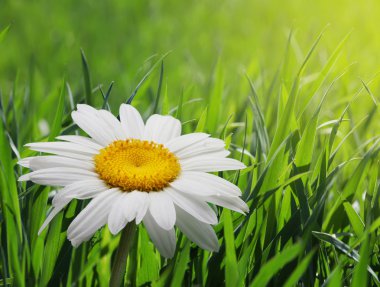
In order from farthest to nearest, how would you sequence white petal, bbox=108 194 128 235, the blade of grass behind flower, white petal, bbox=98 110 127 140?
1. the blade of grass behind flower
2. white petal, bbox=98 110 127 140
3. white petal, bbox=108 194 128 235

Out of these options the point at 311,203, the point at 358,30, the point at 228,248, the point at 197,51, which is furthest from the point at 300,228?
the point at 358,30

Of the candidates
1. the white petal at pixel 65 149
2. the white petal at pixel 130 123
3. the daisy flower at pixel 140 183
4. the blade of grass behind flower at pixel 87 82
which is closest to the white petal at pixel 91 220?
the daisy flower at pixel 140 183

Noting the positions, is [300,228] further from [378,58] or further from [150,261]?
[378,58]

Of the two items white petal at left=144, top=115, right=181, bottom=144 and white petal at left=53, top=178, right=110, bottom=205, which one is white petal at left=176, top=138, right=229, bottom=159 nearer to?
white petal at left=144, top=115, right=181, bottom=144

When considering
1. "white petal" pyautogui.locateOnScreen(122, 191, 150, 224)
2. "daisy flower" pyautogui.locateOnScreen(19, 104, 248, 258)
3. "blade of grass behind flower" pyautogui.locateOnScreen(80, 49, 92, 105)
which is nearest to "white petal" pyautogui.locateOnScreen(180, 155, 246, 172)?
"daisy flower" pyautogui.locateOnScreen(19, 104, 248, 258)

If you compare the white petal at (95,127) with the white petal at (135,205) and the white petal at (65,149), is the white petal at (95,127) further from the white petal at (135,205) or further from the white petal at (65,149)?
the white petal at (135,205)

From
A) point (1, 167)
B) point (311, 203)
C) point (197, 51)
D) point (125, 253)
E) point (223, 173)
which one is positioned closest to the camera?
point (125, 253)

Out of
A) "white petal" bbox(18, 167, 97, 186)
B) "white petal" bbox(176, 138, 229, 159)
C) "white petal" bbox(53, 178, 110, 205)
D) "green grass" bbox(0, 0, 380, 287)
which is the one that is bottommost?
"green grass" bbox(0, 0, 380, 287)
